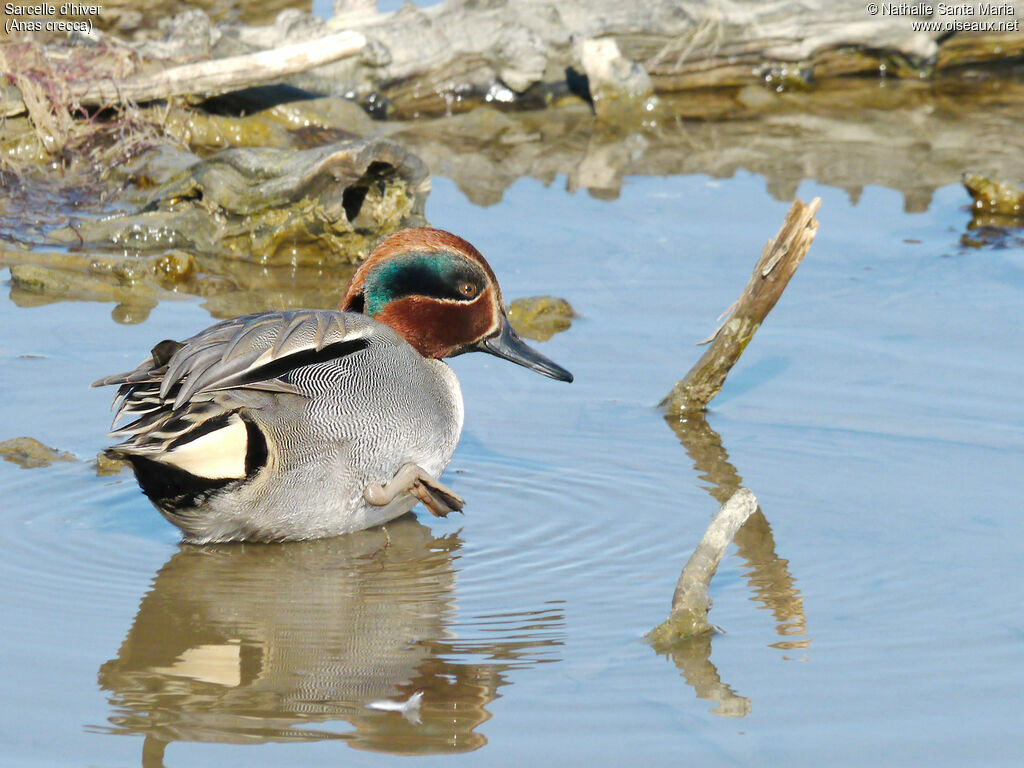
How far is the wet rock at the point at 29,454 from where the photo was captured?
4879mm

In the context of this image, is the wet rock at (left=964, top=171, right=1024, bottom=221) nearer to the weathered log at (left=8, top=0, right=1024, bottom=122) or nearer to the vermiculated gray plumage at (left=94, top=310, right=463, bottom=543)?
the weathered log at (left=8, top=0, right=1024, bottom=122)

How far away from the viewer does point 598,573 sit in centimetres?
420

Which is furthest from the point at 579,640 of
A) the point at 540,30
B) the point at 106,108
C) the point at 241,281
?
the point at 540,30

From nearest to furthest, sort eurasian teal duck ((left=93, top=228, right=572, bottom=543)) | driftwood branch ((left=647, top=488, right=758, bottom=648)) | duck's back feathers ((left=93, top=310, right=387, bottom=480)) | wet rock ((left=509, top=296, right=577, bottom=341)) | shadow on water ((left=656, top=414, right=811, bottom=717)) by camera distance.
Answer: shadow on water ((left=656, top=414, right=811, bottom=717))
driftwood branch ((left=647, top=488, right=758, bottom=648))
duck's back feathers ((left=93, top=310, right=387, bottom=480))
eurasian teal duck ((left=93, top=228, right=572, bottom=543))
wet rock ((left=509, top=296, right=577, bottom=341))

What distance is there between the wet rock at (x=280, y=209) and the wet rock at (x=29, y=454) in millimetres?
2702

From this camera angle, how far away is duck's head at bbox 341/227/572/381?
4.93 meters

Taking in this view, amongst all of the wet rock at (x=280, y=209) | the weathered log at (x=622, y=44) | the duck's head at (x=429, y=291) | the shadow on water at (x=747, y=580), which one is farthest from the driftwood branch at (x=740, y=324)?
the weathered log at (x=622, y=44)

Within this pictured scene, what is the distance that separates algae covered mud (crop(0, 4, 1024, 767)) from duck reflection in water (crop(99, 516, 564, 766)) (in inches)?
0.5

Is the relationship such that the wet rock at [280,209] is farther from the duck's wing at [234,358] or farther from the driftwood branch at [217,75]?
the duck's wing at [234,358]

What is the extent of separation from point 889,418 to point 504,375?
1651mm

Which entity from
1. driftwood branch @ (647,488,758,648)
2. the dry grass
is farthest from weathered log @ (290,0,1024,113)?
driftwood branch @ (647,488,758,648)

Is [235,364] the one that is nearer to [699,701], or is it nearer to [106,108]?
[699,701]

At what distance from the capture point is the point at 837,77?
11.6 metres

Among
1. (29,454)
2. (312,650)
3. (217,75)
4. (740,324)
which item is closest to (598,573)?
(312,650)
